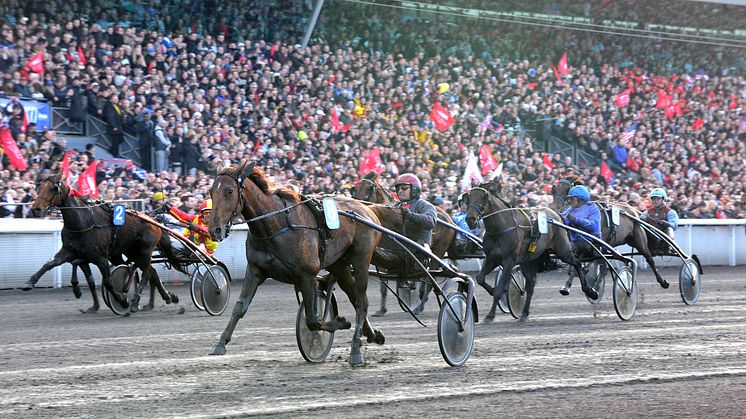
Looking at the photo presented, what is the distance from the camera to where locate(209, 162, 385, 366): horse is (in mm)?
7582

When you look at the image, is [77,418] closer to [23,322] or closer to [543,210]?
[23,322]

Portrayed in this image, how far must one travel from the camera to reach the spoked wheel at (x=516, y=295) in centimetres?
1229

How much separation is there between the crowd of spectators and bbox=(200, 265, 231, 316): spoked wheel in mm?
3775

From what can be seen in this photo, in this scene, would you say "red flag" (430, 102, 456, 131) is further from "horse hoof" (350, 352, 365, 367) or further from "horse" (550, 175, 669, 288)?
"horse hoof" (350, 352, 365, 367)

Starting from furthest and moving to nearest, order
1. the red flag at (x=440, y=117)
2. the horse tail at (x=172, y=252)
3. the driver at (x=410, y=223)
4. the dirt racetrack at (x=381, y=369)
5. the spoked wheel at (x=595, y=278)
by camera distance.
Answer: the red flag at (x=440, y=117) < the spoked wheel at (x=595, y=278) < the horse tail at (x=172, y=252) < the driver at (x=410, y=223) < the dirt racetrack at (x=381, y=369)

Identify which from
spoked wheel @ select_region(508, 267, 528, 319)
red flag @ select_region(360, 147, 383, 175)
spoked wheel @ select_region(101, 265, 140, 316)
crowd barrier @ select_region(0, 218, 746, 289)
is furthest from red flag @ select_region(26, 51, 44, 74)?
spoked wheel @ select_region(508, 267, 528, 319)

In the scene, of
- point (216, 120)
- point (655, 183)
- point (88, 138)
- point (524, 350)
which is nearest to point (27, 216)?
point (88, 138)

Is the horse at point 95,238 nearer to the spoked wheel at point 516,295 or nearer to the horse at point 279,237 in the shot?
the spoked wheel at point 516,295

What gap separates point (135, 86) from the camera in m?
18.5

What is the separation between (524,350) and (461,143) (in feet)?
44.0

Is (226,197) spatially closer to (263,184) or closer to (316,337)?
(263,184)

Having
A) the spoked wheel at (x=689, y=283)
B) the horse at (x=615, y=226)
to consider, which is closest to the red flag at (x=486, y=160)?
the horse at (x=615, y=226)

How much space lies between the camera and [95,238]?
12.5 m

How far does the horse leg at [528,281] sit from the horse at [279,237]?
13.1ft
